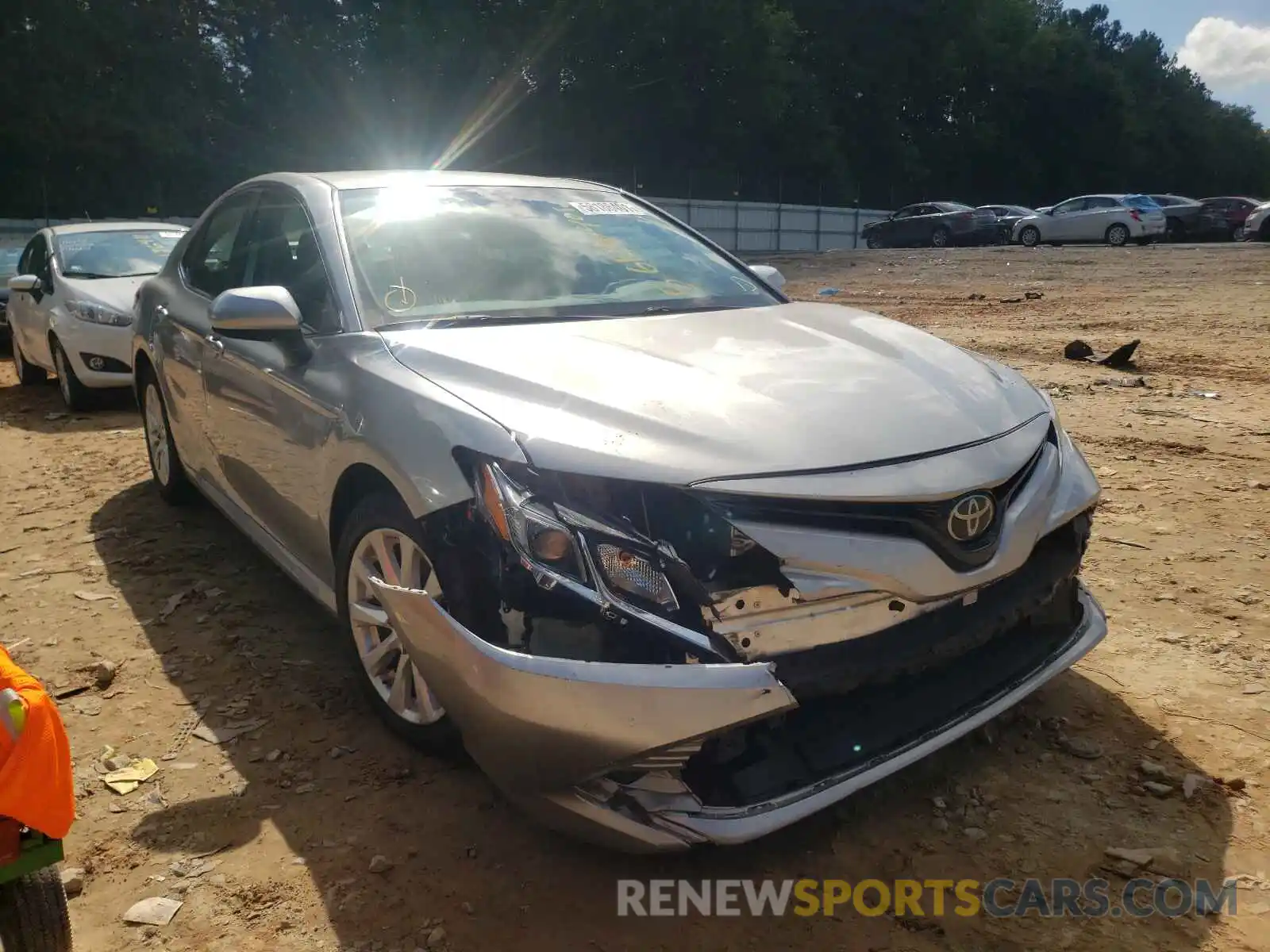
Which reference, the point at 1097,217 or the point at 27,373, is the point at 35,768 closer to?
the point at 27,373

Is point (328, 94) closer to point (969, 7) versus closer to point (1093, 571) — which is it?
point (1093, 571)

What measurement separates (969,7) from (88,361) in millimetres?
53234

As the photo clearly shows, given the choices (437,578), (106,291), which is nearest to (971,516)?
(437,578)

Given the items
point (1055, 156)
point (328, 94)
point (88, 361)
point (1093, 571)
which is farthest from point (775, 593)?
point (1055, 156)

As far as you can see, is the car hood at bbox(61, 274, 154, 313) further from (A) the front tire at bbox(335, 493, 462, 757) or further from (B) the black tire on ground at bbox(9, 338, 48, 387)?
(A) the front tire at bbox(335, 493, 462, 757)

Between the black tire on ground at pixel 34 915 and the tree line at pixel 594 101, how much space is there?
27.8 m

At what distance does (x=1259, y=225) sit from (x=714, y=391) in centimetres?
2603

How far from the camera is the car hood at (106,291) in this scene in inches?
312

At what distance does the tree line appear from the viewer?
25969mm

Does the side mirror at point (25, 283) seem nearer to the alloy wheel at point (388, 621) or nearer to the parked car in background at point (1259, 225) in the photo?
the alloy wheel at point (388, 621)

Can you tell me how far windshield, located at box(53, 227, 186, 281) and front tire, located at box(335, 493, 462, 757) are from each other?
6826mm

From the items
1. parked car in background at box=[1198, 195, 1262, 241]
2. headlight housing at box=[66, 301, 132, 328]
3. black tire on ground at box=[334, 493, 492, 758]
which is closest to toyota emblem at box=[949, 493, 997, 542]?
black tire on ground at box=[334, 493, 492, 758]

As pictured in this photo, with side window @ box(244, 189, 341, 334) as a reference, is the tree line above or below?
above

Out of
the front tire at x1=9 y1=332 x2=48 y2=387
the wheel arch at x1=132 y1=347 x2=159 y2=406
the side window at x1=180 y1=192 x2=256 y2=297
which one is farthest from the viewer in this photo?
the front tire at x1=9 y1=332 x2=48 y2=387
